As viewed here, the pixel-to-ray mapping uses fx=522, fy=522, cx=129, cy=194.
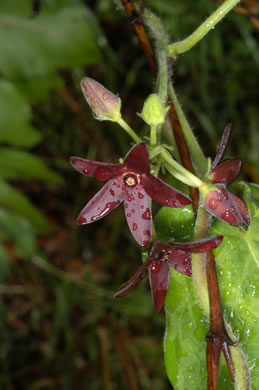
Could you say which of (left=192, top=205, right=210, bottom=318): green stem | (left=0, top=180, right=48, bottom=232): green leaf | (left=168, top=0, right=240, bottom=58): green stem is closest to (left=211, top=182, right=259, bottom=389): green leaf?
(left=192, top=205, right=210, bottom=318): green stem

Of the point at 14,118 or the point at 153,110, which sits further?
the point at 14,118

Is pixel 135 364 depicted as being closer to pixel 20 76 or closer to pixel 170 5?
pixel 20 76

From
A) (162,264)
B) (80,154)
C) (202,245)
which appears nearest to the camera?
(202,245)

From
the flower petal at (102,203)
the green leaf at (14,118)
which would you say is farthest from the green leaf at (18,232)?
the flower petal at (102,203)

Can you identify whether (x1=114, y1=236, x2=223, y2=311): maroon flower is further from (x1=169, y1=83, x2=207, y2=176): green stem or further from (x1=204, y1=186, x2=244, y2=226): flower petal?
(x1=169, y1=83, x2=207, y2=176): green stem

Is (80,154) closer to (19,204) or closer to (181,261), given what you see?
(19,204)

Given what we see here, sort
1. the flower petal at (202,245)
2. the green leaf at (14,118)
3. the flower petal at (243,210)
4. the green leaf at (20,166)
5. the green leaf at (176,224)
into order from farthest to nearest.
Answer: the green leaf at (20,166) < the green leaf at (14,118) < the green leaf at (176,224) < the flower petal at (243,210) < the flower petal at (202,245)

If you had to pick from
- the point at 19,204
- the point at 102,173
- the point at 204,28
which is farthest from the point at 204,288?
the point at 19,204

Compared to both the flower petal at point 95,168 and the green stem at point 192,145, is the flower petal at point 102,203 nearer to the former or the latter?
the flower petal at point 95,168
